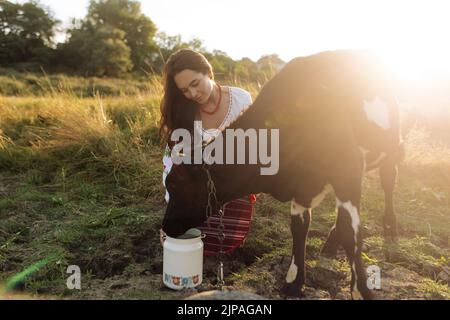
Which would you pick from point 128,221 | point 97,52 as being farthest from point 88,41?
point 128,221

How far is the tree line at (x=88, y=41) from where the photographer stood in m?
23.9

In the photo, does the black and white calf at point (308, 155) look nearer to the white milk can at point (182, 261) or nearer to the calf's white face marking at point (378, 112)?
the calf's white face marking at point (378, 112)

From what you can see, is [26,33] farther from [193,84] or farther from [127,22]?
[193,84]

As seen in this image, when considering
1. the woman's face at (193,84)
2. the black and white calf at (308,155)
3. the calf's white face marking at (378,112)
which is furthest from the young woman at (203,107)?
the calf's white face marking at (378,112)

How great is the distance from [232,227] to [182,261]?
70 centimetres

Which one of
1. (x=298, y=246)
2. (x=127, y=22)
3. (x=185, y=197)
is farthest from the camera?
(x=127, y=22)

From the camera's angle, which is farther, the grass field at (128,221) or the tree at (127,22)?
the tree at (127,22)

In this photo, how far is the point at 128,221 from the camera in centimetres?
337

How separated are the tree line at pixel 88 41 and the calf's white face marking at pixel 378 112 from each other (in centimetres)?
1894

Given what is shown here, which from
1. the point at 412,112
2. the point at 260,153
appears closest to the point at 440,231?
the point at 412,112

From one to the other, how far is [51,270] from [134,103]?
3.94 metres

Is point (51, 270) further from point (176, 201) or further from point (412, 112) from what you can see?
point (412, 112)

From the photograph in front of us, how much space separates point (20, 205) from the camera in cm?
379
